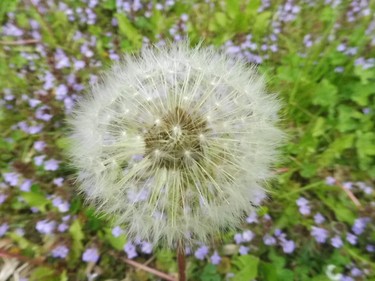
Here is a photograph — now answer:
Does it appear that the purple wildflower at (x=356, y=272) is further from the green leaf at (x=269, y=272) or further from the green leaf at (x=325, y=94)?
the green leaf at (x=325, y=94)

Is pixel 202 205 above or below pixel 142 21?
below

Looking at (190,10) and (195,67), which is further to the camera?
(190,10)

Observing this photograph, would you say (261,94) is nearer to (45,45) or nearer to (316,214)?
(316,214)

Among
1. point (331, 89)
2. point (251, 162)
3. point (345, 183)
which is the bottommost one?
point (345, 183)

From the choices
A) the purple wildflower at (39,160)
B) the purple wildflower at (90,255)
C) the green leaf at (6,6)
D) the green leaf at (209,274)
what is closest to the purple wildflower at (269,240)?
the green leaf at (209,274)

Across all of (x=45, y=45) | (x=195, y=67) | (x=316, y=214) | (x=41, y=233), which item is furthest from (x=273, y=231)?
(x=45, y=45)

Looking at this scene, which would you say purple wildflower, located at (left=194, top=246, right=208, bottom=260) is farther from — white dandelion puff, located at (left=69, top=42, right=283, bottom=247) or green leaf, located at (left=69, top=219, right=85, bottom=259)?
green leaf, located at (left=69, top=219, right=85, bottom=259)

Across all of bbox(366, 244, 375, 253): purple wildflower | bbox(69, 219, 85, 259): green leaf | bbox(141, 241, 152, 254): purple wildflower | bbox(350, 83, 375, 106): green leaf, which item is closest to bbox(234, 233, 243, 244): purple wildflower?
bbox(141, 241, 152, 254): purple wildflower
